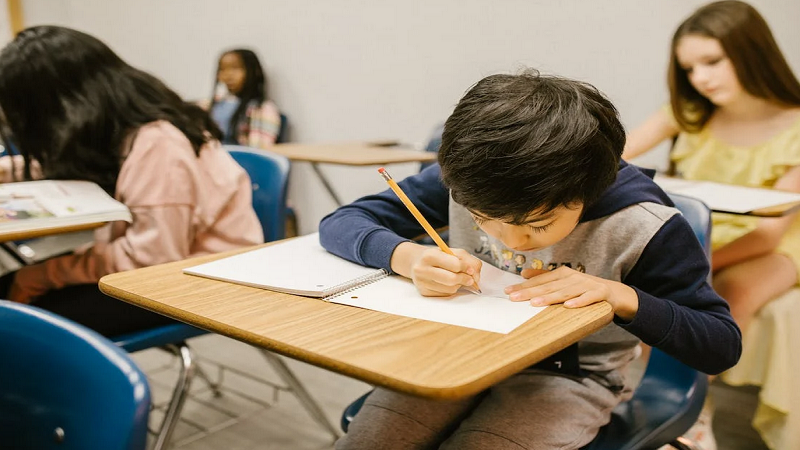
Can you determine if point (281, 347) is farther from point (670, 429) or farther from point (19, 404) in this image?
point (670, 429)

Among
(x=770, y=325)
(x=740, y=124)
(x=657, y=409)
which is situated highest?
(x=740, y=124)

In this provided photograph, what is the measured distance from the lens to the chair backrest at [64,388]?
63 cm

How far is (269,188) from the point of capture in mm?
1747

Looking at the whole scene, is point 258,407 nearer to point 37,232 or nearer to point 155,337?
point 155,337

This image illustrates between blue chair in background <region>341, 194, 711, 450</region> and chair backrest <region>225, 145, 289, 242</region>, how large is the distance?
716mm

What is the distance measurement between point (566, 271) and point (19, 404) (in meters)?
0.63

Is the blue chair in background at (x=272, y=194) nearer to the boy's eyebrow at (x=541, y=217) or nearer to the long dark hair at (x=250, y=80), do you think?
the boy's eyebrow at (x=541, y=217)

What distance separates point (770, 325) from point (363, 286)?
1.28 meters

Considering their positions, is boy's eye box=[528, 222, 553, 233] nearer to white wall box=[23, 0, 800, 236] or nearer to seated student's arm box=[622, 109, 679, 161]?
white wall box=[23, 0, 800, 236]

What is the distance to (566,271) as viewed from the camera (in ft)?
2.72

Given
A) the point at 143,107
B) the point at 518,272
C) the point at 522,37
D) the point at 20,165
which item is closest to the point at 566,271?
the point at 518,272

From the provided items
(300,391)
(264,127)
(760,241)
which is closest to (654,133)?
(760,241)

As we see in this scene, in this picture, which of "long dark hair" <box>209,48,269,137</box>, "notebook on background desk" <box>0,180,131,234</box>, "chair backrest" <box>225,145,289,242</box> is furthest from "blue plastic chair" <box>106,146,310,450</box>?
"long dark hair" <box>209,48,269,137</box>

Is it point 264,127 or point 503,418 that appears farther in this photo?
point 264,127
